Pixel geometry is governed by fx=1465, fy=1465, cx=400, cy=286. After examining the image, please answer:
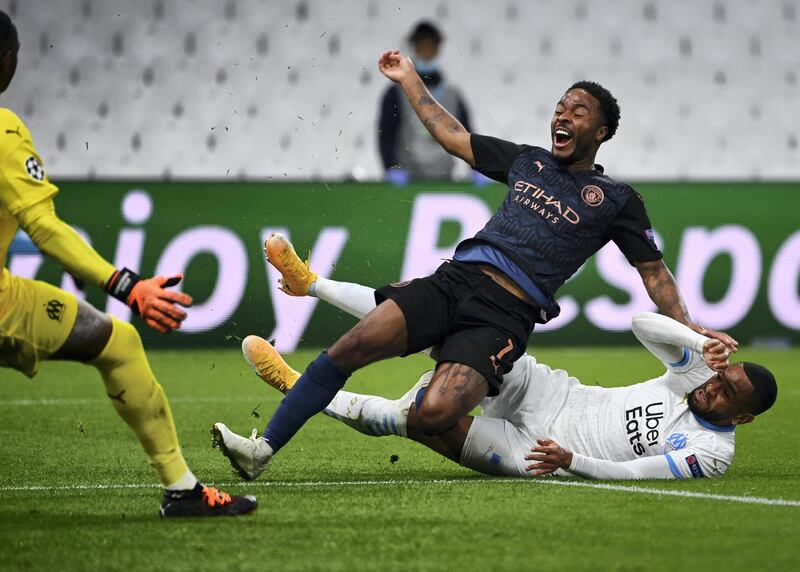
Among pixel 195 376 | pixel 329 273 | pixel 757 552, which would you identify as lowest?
pixel 195 376

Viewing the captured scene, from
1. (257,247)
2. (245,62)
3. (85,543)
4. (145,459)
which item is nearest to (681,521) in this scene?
(85,543)

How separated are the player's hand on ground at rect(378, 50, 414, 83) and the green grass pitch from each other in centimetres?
185

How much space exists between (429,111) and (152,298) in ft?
8.58

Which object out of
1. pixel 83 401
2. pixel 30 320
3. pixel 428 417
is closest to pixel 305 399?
pixel 428 417

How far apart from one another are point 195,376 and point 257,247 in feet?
6.08

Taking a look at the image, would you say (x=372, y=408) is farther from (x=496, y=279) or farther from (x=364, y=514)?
(x=364, y=514)

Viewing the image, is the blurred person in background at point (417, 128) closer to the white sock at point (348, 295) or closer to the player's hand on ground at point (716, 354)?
the white sock at point (348, 295)

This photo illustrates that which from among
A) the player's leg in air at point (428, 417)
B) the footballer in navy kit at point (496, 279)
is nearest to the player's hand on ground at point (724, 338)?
the footballer in navy kit at point (496, 279)

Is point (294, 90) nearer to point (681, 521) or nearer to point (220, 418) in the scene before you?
point (220, 418)

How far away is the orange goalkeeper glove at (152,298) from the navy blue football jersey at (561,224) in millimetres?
2102

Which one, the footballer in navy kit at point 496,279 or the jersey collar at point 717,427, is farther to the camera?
the jersey collar at point 717,427

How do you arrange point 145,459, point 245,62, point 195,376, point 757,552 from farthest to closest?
point 245,62, point 195,376, point 145,459, point 757,552

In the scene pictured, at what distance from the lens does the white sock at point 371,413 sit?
21.1ft

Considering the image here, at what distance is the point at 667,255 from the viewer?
43.9ft
